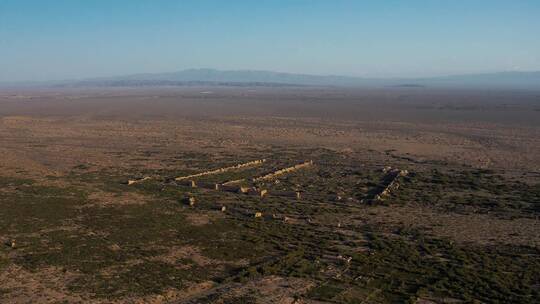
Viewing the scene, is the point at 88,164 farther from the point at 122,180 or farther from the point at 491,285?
the point at 491,285

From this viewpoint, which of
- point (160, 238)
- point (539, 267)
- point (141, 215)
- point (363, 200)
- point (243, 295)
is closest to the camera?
point (243, 295)

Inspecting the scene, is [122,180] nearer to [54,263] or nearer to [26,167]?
[26,167]

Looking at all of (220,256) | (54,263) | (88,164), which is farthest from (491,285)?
(88,164)

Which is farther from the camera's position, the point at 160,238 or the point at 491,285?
the point at 160,238

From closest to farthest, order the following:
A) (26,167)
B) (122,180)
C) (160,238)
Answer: (160,238)
(122,180)
(26,167)

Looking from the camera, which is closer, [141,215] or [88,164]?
[141,215]

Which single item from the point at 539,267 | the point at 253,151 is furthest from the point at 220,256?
the point at 253,151
